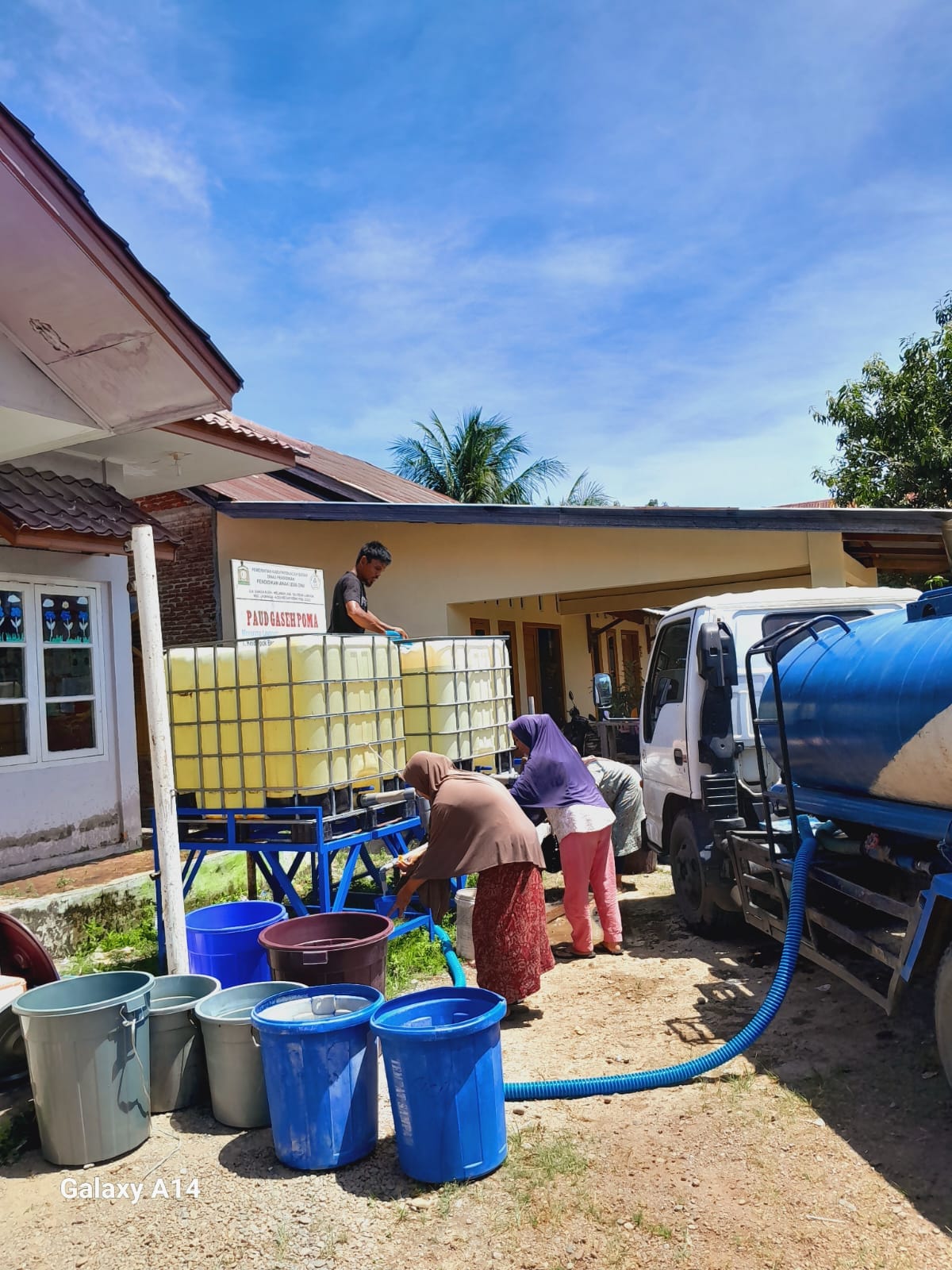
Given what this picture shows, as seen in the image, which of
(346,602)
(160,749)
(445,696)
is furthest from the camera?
(346,602)

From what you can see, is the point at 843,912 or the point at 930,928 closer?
the point at 930,928

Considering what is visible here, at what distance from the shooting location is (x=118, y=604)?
28.3ft

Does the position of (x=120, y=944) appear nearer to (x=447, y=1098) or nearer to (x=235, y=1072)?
(x=235, y=1072)

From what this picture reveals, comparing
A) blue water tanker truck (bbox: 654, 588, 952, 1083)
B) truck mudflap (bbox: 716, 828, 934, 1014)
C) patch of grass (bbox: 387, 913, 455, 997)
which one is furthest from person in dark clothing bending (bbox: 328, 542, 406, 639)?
truck mudflap (bbox: 716, 828, 934, 1014)

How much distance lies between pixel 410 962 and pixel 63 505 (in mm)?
4385

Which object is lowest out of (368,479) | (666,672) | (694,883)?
(694,883)

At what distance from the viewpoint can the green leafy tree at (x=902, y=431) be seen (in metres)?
17.4

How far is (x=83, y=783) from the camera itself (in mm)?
8039

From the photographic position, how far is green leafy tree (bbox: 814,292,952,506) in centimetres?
1741

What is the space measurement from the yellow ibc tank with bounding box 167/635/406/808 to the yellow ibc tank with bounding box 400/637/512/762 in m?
0.68

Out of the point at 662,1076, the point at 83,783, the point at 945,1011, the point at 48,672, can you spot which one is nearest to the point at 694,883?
the point at 662,1076

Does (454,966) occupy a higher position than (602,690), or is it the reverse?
(602,690)

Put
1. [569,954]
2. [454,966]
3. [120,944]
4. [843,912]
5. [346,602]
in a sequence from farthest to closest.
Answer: [346,602], [120,944], [569,954], [454,966], [843,912]

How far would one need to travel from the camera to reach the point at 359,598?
24.3 ft
